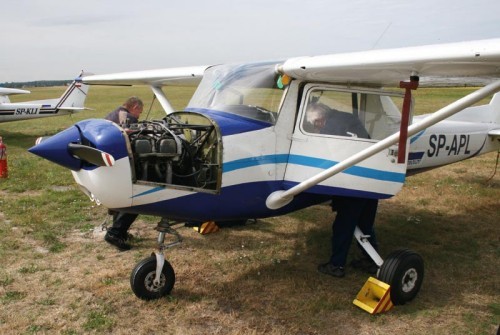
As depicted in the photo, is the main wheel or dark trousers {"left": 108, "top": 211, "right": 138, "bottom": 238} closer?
the main wheel

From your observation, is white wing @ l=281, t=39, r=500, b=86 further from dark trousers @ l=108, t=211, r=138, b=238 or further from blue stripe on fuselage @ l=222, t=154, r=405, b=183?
dark trousers @ l=108, t=211, r=138, b=238

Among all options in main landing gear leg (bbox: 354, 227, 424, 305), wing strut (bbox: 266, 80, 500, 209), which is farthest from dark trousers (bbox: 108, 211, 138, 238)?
main landing gear leg (bbox: 354, 227, 424, 305)

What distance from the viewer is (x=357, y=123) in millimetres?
4535

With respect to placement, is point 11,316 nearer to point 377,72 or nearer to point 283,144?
point 283,144

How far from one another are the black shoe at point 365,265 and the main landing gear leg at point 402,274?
568 mm

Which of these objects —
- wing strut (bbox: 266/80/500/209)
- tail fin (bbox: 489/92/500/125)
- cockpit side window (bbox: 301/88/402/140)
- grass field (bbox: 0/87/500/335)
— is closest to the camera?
wing strut (bbox: 266/80/500/209)

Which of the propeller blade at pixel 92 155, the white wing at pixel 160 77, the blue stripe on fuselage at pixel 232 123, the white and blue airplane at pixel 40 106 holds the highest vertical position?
the white wing at pixel 160 77

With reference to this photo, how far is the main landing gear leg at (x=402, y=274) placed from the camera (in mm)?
4090

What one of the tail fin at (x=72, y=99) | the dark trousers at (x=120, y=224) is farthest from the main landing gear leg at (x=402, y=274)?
the tail fin at (x=72, y=99)

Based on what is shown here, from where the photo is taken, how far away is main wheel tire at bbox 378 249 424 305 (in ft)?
13.4

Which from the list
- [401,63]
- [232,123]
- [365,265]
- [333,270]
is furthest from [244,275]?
[401,63]

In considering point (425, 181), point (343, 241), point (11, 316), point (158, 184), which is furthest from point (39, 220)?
point (425, 181)

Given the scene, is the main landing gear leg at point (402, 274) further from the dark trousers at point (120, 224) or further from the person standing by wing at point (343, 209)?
the dark trousers at point (120, 224)

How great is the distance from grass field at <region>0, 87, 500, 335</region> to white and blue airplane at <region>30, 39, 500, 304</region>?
1.24 feet
